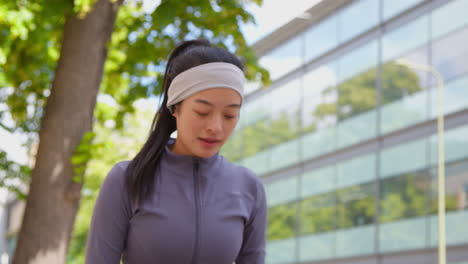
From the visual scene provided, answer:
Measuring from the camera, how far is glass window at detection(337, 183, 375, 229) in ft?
83.5

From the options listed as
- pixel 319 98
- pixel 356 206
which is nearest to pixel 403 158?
pixel 356 206

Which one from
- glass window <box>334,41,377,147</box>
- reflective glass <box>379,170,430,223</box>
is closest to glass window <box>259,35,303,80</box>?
glass window <box>334,41,377,147</box>

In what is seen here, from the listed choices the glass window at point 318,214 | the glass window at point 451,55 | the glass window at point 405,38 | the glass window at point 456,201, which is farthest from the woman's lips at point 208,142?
the glass window at point 318,214

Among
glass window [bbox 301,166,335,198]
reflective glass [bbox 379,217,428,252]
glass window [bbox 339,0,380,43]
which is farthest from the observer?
glass window [bbox 301,166,335,198]

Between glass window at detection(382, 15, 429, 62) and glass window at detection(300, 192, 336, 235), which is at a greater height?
glass window at detection(382, 15, 429, 62)

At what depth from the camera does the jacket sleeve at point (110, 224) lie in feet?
6.80

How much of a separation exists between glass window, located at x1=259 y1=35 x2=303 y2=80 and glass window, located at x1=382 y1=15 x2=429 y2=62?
6.85 m

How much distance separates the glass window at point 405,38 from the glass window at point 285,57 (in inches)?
270

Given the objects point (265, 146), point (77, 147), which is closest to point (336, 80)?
point (265, 146)

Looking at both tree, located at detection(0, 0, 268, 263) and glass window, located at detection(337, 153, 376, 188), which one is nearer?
tree, located at detection(0, 0, 268, 263)

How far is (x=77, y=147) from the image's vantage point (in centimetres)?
704

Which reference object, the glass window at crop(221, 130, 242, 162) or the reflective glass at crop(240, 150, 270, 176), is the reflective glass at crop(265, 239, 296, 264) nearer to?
the reflective glass at crop(240, 150, 270, 176)

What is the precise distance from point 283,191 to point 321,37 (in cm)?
712

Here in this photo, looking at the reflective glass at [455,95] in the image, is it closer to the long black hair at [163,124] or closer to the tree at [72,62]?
the tree at [72,62]
